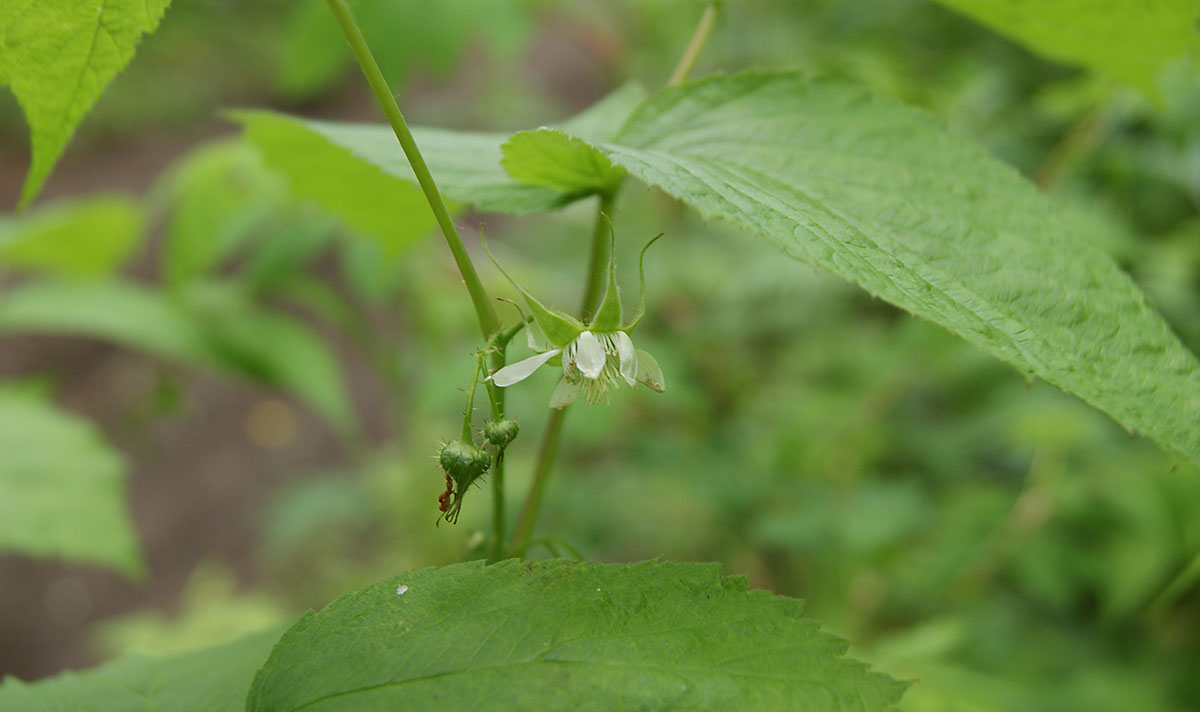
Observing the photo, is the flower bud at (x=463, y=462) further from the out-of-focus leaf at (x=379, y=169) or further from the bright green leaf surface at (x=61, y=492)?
the bright green leaf surface at (x=61, y=492)

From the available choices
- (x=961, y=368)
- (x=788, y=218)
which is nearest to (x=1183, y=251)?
(x=961, y=368)

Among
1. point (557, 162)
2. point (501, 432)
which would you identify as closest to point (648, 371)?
point (501, 432)

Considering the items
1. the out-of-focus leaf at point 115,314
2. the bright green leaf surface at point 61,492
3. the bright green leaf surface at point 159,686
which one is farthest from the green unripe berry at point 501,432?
the out-of-focus leaf at point 115,314

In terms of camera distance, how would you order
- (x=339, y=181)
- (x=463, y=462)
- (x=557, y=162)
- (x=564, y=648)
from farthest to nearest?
1. (x=339, y=181)
2. (x=557, y=162)
3. (x=463, y=462)
4. (x=564, y=648)

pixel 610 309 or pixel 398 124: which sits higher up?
pixel 398 124

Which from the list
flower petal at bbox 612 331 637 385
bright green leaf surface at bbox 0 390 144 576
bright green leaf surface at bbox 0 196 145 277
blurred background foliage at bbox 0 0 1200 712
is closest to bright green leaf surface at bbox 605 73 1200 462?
flower petal at bbox 612 331 637 385

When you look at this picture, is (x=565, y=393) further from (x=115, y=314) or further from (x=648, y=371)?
(x=115, y=314)

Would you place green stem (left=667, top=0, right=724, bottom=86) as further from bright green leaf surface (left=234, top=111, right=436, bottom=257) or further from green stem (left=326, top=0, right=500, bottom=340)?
green stem (left=326, top=0, right=500, bottom=340)
